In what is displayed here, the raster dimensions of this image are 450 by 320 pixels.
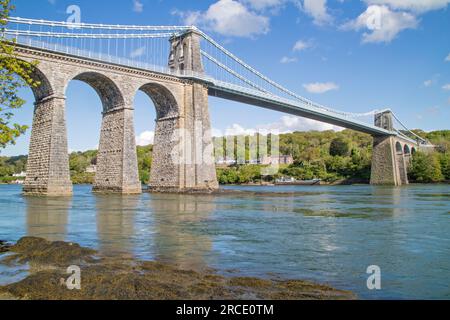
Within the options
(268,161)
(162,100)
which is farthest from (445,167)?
(162,100)

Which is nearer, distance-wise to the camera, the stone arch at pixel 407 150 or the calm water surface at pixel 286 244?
the calm water surface at pixel 286 244

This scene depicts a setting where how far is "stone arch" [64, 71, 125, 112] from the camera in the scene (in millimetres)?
28969

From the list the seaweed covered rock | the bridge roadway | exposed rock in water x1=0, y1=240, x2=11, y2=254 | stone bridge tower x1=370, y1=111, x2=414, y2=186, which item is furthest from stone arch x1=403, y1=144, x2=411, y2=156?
the seaweed covered rock

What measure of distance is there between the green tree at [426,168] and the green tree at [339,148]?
65.7 ft

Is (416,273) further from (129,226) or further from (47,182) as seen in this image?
(47,182)

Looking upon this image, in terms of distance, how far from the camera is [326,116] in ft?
172

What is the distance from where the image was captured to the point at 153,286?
493 cm

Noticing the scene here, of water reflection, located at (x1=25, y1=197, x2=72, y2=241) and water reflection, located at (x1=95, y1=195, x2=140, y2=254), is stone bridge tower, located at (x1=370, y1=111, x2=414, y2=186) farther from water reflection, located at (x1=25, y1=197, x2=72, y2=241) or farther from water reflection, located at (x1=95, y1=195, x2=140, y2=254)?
water reflection, located at (x1=25, y1=197, x2=72, y2=241)

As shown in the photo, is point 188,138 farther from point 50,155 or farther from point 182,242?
point 182,242

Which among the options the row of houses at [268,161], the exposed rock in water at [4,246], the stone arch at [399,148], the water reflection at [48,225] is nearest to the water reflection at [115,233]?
the water reflection at [48,225]

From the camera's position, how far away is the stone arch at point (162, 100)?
33.9 m

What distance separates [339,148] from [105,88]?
72041mm

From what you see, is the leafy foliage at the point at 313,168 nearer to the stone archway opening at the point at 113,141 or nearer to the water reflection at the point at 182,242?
the stone archway opening at the point at 113,141
